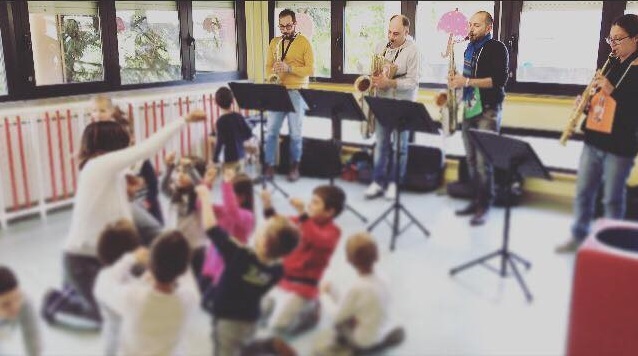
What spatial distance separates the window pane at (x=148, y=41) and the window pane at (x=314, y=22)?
0.33m

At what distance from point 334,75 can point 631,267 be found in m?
1.31

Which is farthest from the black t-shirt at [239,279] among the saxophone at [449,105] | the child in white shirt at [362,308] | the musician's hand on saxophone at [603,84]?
the musician's hand on saxophone at [603,84]

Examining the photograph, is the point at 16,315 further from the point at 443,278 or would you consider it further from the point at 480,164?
the point at 480,164

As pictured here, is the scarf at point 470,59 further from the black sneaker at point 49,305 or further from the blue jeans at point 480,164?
the black sneaker at point 49,305

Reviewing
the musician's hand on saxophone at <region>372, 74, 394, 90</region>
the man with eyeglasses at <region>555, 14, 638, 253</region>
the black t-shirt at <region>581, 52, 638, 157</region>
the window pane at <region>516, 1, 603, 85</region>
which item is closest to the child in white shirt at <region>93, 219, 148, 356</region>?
the musician's hand on saxophone at <region>372, 74, 394, 90</region>

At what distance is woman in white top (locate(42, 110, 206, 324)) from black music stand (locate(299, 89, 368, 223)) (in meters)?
0.62

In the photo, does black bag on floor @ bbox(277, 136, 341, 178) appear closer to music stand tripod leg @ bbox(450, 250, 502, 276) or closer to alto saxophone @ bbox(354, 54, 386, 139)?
alto saxophone @ bbox(354, 54, 386, 139)

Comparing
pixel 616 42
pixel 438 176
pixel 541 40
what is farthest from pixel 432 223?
pixel 616 42

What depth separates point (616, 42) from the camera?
2.58m

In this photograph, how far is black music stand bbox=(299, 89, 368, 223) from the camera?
188 cm

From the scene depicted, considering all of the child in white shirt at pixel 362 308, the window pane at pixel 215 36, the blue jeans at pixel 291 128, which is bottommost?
the child in white shirt at pixel 362 308

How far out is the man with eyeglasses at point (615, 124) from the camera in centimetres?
257

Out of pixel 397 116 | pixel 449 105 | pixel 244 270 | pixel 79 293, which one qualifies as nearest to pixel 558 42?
pixel 449 105

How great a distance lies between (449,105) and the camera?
2.49 m
